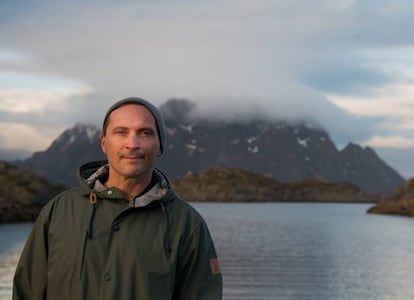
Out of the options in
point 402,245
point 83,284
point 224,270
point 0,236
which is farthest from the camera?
point 402,245

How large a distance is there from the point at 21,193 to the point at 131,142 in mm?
140489

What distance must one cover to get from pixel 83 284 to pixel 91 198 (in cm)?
50

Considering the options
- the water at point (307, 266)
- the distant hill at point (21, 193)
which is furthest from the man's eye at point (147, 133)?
the distant hill at point (21, 193)

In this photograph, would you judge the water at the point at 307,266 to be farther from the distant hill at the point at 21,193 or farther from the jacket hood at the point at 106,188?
the distant hill at the point at 21,193

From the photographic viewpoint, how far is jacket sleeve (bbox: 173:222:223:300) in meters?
4.78

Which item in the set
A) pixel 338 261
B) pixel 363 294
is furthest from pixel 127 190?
pixel 338 261

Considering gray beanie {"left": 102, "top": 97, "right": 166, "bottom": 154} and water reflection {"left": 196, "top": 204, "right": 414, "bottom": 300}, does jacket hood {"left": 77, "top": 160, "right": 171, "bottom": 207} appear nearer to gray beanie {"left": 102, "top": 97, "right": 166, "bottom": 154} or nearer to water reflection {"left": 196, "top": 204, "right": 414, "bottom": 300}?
gray beanie {"left": 102, "top": 97, "right": 166, "bottom": 154}

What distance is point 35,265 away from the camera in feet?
15.7

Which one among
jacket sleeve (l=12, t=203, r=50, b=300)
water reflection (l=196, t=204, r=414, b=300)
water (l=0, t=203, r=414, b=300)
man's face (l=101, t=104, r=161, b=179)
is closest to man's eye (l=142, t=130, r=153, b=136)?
man's face (l=101, t=104, r=161, b=179)

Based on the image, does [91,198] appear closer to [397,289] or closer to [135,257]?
[135,257]

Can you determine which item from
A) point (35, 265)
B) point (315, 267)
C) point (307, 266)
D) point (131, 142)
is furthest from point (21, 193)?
point (131, 142)

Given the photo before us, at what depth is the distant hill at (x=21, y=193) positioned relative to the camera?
126775 millimetres

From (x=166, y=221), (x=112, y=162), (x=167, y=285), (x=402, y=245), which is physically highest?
(x=112, y=162)

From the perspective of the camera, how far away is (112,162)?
15.6 feet
